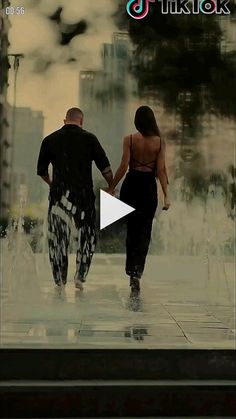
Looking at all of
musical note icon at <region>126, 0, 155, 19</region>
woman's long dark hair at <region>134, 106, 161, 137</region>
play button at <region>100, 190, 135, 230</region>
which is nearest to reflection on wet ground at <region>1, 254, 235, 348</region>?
play button at <region>100, 190, 135, 230</region>

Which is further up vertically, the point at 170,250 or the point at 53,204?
the point at 53,204

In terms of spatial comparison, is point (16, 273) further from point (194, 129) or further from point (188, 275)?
point (194, 129)

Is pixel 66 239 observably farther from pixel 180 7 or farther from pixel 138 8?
pixel 180 7

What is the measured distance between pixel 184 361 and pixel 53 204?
1.79 meters

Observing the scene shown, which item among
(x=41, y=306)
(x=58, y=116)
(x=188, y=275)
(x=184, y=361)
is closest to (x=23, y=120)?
(x=58, y=116)

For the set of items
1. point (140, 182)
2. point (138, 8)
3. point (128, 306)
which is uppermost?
point (138, 8)

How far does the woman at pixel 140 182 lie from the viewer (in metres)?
5.35

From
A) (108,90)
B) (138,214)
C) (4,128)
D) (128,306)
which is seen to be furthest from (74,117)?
(128,306)

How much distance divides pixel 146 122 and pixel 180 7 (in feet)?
3.29

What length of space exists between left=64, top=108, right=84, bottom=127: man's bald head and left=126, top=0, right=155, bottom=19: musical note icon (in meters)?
0.93

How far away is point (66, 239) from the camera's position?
5453 millimetres

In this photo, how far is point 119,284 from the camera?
5367mm

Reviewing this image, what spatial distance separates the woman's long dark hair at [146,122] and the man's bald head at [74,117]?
0.48 metres

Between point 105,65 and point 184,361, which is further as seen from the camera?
point 105,65
